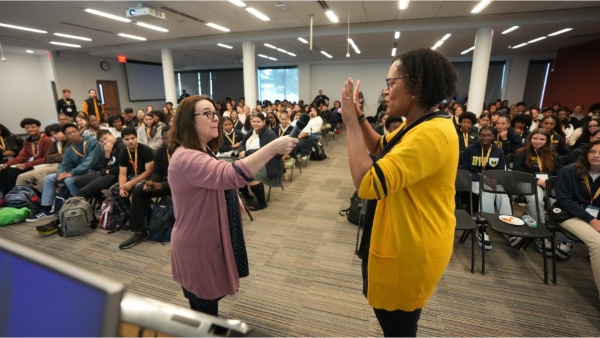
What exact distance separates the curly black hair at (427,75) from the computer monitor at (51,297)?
0.99 meters

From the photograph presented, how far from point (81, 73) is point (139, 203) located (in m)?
13.4

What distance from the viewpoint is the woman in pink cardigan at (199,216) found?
1.24 meters

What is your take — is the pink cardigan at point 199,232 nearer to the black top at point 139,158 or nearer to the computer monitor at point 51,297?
the computer monitor at point 51,297

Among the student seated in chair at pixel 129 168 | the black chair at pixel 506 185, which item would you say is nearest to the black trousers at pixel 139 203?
the student seated in chair at pixel 129 168

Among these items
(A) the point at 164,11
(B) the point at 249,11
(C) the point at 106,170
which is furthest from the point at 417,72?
(A) the point at 164,11

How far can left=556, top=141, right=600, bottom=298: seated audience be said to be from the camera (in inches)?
97.3

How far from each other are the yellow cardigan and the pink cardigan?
2.16ft

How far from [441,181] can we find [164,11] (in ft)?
23.9

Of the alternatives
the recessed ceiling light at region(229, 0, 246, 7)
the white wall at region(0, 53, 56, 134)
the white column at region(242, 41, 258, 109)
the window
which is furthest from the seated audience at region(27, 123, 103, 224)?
the window

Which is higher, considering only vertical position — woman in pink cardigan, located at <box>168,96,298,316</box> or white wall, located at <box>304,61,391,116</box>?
white wall, located at <box>304,61,391,116</box>

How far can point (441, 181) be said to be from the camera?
0.99 meters

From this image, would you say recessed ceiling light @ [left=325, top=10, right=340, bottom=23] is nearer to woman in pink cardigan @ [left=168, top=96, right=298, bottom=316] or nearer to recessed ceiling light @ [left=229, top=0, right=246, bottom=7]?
recessed ceiling light @ [left=229, top=0, right=246, bottom=7]

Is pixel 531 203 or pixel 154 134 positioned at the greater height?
pixel 154 134

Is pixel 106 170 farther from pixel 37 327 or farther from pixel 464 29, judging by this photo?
pixel 464 29
